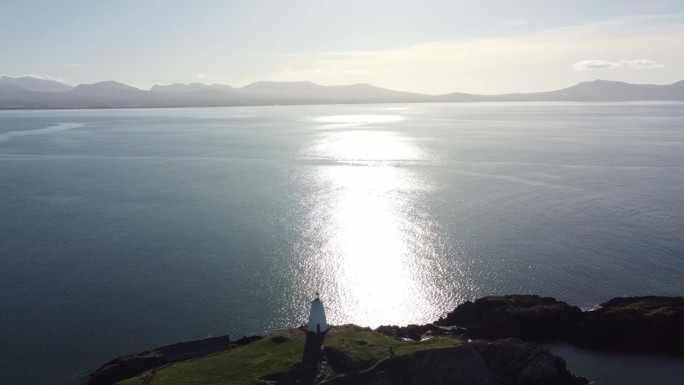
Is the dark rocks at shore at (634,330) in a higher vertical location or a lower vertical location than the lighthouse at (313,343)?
lower

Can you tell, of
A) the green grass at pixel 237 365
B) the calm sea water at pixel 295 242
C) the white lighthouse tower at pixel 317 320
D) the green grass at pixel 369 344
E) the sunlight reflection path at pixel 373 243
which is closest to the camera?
the green grass at pixel 237 365

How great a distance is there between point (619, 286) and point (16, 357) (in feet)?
129

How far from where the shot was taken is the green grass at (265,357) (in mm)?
25973

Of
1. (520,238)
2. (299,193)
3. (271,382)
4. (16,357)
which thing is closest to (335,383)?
(271,382)

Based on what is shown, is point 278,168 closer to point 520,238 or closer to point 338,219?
point 338,219

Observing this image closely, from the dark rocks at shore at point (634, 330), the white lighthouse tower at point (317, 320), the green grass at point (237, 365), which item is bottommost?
the dark rocks at shore at point (634, 330)

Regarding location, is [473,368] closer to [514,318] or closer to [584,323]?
[514,318]

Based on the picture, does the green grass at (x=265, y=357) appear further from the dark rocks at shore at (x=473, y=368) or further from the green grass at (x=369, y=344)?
the dark rocks at shore at (x=473, y=368)

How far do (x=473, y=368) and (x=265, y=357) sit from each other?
1019 centimetres

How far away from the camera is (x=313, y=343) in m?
28.9

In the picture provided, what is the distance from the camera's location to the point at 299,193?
71.4m

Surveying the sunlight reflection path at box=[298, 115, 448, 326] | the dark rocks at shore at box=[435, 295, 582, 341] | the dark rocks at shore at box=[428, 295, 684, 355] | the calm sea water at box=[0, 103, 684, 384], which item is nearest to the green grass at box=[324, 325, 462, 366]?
the dark rocks at shore at box=[428, 295, 684, 355]

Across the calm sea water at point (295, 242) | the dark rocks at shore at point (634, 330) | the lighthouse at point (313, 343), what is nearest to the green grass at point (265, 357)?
the lighthouse at point (313, 343)

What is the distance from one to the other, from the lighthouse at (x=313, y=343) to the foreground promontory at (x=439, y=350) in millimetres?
289
